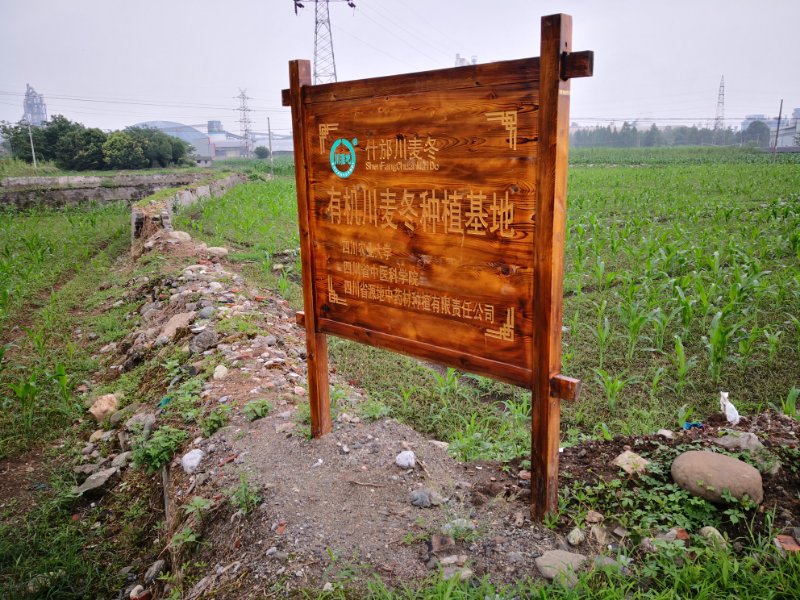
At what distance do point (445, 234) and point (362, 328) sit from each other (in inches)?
29.2

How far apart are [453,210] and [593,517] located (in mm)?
1425

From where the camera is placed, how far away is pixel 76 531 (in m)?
3.13

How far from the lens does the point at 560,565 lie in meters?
2.12

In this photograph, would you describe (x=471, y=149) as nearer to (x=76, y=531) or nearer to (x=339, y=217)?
(x=339, y=217)

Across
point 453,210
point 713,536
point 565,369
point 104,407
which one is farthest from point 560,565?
point 104,407

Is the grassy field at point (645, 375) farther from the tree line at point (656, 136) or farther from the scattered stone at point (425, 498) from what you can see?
the tree line at point (656, 136)

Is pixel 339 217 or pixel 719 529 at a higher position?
pixel 339 217

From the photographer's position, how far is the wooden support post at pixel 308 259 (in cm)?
289

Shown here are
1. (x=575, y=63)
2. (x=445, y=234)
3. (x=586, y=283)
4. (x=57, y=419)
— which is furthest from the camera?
(x=586, y=283)

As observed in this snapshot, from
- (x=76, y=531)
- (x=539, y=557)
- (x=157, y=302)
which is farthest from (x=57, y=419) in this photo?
(x=539, y=557)

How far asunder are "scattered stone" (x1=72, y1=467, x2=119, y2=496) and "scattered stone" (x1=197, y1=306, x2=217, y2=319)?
190 centimetres

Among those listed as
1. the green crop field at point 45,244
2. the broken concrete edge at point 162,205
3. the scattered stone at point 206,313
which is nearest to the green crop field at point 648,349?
the scattered stone at point 206,313

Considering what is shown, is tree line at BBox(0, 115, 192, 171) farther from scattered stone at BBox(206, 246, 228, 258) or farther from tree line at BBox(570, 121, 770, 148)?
tree line at BBox(570, 121, 770, 148)

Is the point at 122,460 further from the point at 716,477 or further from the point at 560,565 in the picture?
the point at 716,477
